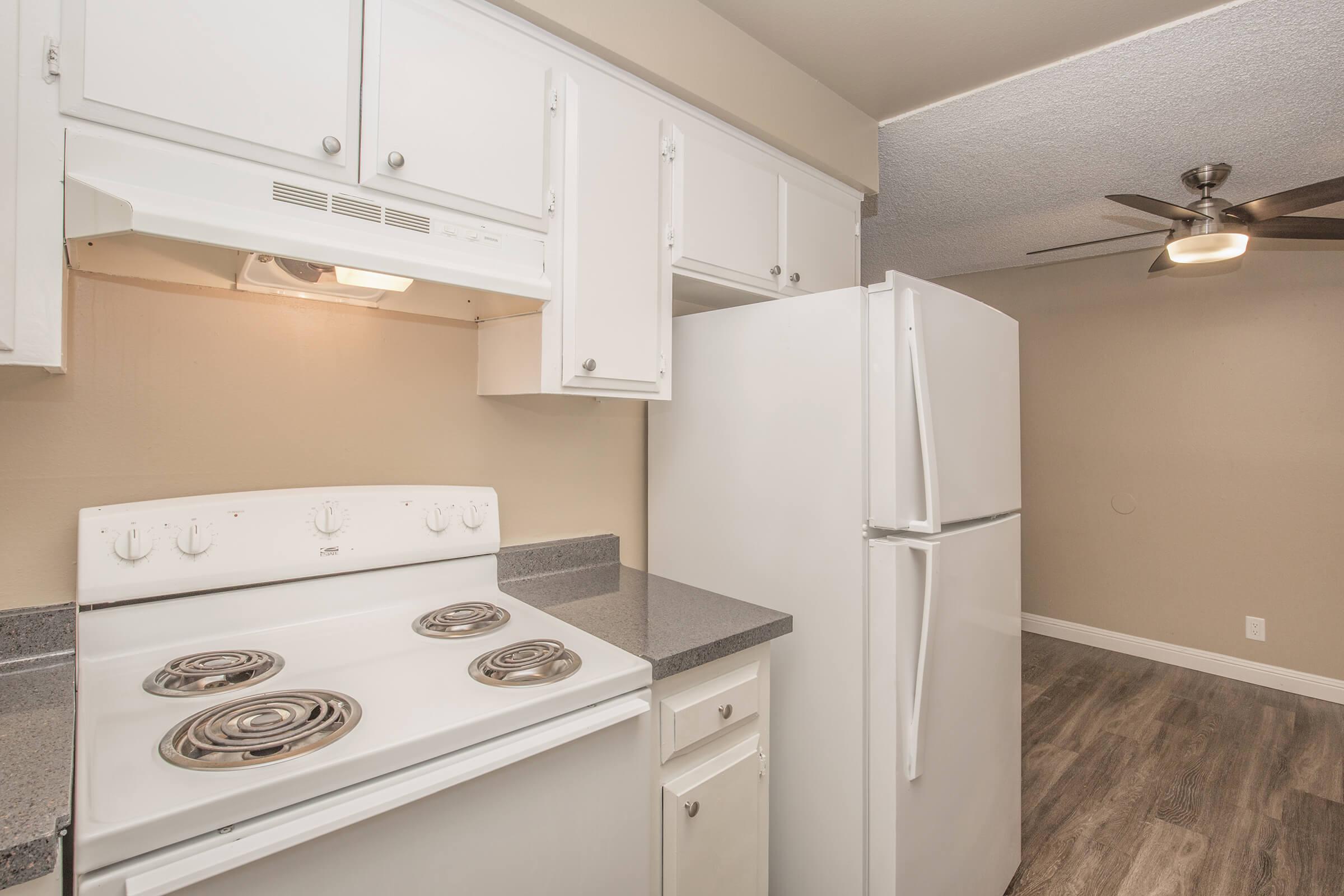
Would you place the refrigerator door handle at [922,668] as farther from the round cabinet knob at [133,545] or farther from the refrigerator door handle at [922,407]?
the round cabinet knob at [133,545]

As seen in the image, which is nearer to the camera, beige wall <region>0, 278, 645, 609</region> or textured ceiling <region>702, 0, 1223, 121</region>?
beige wall <region>0, 278, 645, 609</region>

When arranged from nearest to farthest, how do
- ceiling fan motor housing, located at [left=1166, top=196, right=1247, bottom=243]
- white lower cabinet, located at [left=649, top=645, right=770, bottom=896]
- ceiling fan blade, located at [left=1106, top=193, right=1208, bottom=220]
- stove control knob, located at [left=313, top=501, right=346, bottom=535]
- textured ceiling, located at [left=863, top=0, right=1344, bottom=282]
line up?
white lower cabinet, located at [left=649, top=645, right=770, bottom=896]
stove control knob, located at [left=313, top=501, right=346, bottom=535]
textured ceiling, located at [left=863, top=0, right=1344, bottom=282]
ceiling fan blade, located at [left=1106, top=193, right=1208, bottom=220]
ceiling fan motor housing, located at [left=1166, top=196, right=1247, bottom=243]

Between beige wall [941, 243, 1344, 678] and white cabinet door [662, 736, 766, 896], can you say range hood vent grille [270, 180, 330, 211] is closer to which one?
white cabinet door [662, 736, 766, 896]

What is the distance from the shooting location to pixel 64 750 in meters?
0.83

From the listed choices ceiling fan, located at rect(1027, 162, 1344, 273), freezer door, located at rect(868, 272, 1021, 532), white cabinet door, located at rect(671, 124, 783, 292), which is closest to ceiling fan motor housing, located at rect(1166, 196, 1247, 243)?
ceiling fan, located at rect(1027, 162, 1344, 273)

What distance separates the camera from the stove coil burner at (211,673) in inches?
41.1

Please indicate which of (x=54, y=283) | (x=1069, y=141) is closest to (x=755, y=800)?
(x=54, y=283)

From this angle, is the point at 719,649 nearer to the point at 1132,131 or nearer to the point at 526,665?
the point at 526,665

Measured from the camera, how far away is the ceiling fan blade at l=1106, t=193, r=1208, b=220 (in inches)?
94.0

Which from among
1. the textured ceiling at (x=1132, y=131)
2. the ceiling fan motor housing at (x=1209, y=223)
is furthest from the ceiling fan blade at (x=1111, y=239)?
the ceiling fan motor housing at (x=1209, y=223)

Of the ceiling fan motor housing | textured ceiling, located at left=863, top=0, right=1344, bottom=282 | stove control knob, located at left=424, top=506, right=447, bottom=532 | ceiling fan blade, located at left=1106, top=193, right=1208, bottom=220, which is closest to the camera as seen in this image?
stove control knob, located at left=424, top=506, right=447, bottom=532

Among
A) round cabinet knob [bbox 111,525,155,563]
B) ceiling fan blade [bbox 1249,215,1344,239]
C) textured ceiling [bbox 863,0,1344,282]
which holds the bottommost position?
round cabinet knob [bbox 111,525,155,563]

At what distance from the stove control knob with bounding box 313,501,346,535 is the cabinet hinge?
32.5 inches

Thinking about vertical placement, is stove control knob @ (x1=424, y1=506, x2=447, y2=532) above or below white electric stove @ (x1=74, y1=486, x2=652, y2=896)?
above
